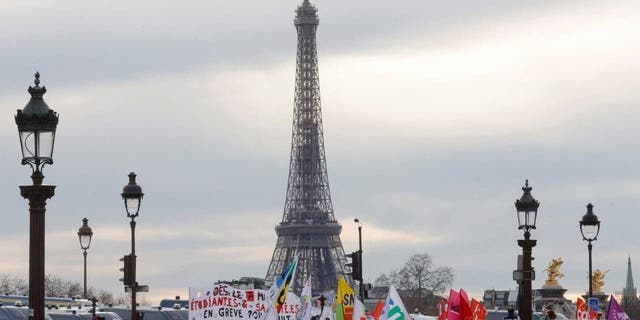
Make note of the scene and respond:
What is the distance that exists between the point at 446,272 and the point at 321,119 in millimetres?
20442

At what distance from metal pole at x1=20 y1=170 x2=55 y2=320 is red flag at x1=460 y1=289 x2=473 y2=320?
10858 millimetres

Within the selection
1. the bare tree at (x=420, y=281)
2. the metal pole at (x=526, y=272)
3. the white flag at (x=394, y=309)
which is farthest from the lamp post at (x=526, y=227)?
the bare tree at (x=420, y=281)

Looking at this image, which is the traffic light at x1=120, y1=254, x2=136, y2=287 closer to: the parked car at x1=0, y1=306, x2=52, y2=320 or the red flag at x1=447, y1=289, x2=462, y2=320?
the parked car at x1=0, y1=306, x2=52, y2=320

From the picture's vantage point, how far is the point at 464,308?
3091 cm

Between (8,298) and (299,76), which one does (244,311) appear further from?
(299,76)

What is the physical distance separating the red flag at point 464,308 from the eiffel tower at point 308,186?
155m

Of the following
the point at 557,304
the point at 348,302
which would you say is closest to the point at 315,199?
the point at 557,304

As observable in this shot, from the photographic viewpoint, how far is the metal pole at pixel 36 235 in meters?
21.4

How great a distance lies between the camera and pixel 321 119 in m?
195

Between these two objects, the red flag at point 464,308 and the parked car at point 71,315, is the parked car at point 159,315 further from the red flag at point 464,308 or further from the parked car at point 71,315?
the red flag at point 464,308

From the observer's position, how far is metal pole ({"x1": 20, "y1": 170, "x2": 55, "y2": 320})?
21.4 meters

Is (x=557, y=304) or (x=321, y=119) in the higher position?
(x=321, y=119)

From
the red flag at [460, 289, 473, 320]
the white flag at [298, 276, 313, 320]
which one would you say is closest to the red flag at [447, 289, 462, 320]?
the red flag at [460, 289, 473, 320]

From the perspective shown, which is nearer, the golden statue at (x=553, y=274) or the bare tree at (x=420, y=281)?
the golden statue at (x=553, y=274)
